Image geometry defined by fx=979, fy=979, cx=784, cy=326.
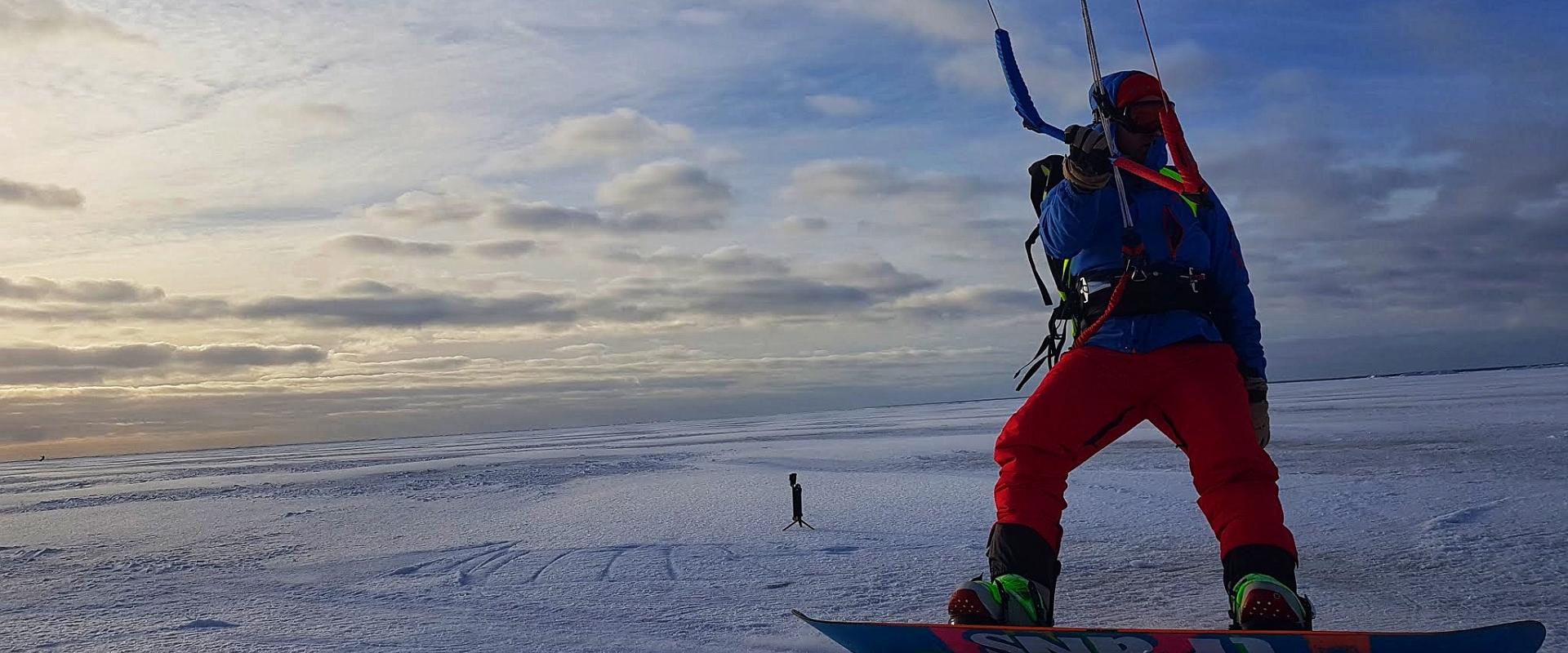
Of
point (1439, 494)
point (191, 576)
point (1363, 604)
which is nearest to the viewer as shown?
point (1363, 604)

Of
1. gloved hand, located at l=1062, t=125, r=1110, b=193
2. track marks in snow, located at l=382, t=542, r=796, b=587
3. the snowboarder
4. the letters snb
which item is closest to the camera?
the letters snb

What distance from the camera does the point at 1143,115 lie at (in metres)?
2.74

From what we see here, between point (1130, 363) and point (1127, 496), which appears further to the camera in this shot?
point (1127, 496)

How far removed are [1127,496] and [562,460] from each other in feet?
39.4

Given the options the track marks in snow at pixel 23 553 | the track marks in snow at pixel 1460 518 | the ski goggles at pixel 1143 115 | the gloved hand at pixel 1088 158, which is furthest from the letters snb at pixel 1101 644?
the track marks in snow at pixel 23 553

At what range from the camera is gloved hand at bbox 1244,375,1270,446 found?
2.89 m

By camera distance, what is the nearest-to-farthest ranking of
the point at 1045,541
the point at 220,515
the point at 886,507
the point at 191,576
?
the point at 1045,541, the point at 191,576, the point at 886,507, the point at 220,515

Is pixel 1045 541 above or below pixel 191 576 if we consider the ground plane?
above

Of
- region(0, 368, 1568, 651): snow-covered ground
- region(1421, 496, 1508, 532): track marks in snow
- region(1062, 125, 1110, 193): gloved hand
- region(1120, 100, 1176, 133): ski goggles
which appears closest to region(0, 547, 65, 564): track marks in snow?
region(0, 368, 1568, 651): snow-covered ground

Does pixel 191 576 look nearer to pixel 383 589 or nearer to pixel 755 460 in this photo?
pixel 383 589

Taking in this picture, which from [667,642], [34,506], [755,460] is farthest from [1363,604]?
[34,506]

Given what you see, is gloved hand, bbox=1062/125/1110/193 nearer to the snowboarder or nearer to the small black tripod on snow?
the snowboarder

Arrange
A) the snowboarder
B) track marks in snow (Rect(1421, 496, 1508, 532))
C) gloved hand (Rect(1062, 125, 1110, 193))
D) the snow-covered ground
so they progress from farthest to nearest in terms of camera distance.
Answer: track marks in snow (Rect(1421, 496, 1508, 532)) → the snow-covered ground → gloved hand (Rect(1062, 125, 1110, 193)) → the snowboarder

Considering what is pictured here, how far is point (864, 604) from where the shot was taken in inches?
138
